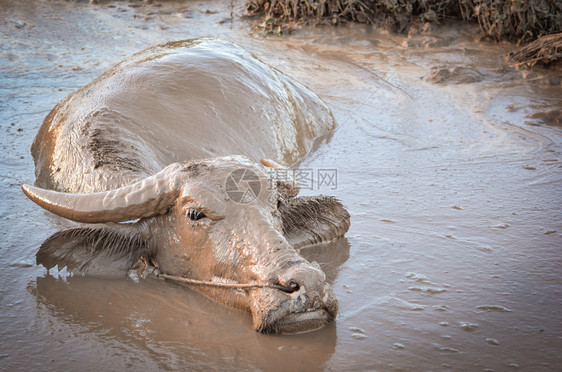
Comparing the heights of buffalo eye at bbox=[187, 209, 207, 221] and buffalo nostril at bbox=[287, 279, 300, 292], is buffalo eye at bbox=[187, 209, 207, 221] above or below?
above

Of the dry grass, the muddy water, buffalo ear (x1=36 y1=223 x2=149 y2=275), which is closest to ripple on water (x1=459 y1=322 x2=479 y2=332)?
the muddy water

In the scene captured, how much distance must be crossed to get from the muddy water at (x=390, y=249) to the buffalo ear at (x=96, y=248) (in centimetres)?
11

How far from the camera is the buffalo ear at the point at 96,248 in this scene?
11.9 ft

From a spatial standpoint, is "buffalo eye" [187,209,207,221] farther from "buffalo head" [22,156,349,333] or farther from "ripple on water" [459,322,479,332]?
"ripple on water" [459,322,479,332]

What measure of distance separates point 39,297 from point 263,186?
146cm

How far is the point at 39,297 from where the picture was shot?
355 cm

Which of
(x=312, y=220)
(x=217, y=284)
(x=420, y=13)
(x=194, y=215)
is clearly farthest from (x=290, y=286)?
(x=420, y=13)

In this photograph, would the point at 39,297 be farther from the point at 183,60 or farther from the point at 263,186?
the point at 183,60

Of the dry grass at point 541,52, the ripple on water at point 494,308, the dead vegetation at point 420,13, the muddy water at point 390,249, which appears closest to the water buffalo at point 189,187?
the muddy water at point 390,249

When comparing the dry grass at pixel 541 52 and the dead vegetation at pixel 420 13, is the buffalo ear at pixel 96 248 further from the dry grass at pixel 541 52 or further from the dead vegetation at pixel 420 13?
the dead vegetation at pixel 420 13

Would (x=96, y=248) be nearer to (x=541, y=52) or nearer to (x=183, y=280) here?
(x=183, y=280)

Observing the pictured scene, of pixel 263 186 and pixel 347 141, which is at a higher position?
pixel 263 186

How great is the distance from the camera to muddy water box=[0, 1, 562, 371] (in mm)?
3039

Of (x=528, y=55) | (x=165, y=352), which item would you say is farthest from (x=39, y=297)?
(x=528, y=55)
